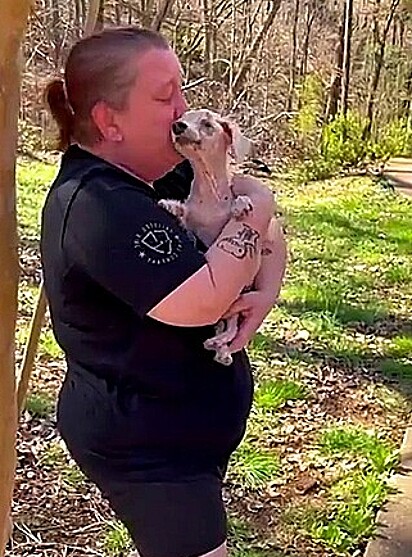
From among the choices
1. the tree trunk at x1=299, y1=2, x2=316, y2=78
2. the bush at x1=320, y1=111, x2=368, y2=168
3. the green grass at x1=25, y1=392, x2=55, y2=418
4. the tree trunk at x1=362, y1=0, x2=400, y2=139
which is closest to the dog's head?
the green grass at x1=25, y1=392, x2=55, y2=418

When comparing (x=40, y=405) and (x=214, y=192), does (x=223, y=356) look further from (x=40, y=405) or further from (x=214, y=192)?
(x=40, y=405)

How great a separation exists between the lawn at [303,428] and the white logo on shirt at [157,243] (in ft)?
4.90

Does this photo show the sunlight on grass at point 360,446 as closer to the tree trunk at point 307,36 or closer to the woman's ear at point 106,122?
the woman's ear at point 106,122

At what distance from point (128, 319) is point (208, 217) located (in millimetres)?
199

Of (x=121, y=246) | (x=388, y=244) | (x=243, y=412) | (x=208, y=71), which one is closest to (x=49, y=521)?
(x=243, y=412)

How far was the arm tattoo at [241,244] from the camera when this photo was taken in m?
1.59

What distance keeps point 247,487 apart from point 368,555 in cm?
58

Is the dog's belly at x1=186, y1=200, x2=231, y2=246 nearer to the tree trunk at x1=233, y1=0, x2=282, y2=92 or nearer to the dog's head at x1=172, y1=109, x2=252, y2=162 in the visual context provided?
the dog's head at x1=172, y1=109, x2=252, y2=162

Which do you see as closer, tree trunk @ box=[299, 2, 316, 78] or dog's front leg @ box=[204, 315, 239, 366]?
dog's front leg @ box=[204, 315, 239, 366]

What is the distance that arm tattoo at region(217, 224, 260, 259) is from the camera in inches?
62.7

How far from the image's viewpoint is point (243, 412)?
5.84 ft

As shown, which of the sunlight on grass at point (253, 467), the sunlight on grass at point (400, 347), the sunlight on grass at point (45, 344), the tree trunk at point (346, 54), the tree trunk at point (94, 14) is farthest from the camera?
the tree trunk at point (346, 54)

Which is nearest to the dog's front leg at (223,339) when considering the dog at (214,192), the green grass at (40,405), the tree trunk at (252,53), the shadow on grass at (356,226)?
the dog at (214,192)

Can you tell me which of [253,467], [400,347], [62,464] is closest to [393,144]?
[400,347]
